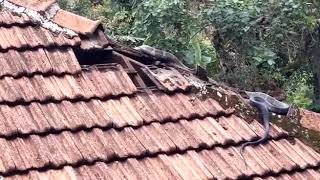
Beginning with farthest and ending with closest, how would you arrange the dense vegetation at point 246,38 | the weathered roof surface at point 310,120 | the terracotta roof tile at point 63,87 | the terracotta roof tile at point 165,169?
the dense vegetation at point 246,38, the weathered roof surface at point 310,120, the terracotta roof tile at point 63,87, the terracotta roof tile at point 165,169

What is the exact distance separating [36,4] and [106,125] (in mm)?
1360

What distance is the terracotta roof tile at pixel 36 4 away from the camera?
4.04 meters

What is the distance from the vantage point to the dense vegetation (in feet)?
21.3

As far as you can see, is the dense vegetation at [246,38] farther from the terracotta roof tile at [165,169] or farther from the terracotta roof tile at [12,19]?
the terracotta roof tile at [165,169]

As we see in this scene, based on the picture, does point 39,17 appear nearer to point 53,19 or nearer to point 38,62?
point 53,19

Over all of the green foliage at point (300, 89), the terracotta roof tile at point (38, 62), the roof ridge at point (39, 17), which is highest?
the roof ridge at point (39, 17)

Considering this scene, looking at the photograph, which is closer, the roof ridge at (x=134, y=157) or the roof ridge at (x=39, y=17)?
the roof ridge at (x=134, y=157)

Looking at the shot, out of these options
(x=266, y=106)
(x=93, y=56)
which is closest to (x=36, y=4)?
(x=93, y=56)

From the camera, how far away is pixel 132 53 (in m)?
4.22

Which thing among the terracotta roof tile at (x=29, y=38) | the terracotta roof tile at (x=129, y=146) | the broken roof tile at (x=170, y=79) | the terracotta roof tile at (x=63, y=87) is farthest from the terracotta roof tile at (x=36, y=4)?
the terracotta roof tile at (x=129, y=146)

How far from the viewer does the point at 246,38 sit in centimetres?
677

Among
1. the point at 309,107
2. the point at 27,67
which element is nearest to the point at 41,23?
the point at 27,67

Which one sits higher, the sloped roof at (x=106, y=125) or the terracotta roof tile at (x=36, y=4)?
the terracotta roof tile at (x=36, y=4)

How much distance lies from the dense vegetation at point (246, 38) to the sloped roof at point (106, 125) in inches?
107
